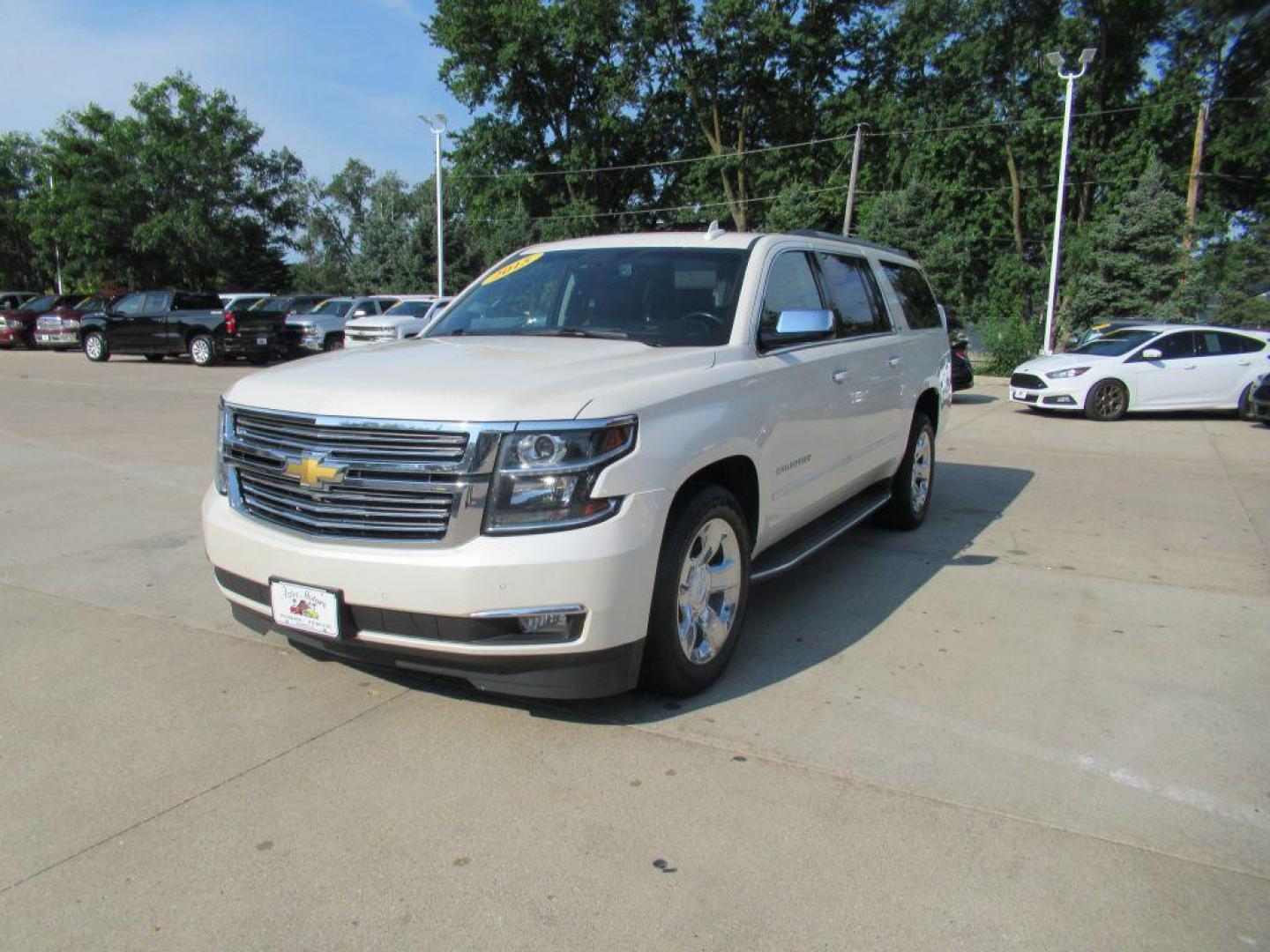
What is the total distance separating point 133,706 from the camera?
383 cm

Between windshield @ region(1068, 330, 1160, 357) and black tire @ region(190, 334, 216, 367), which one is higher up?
windshield @ region(1068, 330, 1160, 357)

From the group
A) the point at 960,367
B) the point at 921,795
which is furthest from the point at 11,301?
the point at 921,795

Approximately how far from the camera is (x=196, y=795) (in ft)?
10.4

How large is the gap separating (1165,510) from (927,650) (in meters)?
4.54

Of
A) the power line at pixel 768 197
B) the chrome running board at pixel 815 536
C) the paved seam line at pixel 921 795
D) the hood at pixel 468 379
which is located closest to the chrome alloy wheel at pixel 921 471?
the chrome running board at pixel 815 536

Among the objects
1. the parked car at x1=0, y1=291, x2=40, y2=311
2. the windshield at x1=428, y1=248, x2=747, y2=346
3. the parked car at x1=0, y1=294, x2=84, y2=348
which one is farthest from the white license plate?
the parked car at x1=0, y1=291, x2=40, y2=311

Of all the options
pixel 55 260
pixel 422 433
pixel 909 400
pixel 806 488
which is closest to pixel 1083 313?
pixel 909 400

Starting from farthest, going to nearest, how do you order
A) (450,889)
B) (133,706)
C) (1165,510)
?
(1165,510), (133,706), (450,889)

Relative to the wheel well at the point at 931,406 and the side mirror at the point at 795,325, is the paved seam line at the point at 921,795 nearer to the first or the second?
the side mirror at the point at 795,325

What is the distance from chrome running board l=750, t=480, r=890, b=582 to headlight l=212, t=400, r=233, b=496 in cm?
228

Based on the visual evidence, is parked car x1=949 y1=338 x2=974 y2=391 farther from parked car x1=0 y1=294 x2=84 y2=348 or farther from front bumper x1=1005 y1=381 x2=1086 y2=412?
parked car x1=0 y1=294 x2=84 y2=348

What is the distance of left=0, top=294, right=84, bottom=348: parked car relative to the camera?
31094 mm

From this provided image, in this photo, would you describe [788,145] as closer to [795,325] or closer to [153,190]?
[153,190]

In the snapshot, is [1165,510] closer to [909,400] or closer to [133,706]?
[909,400]
